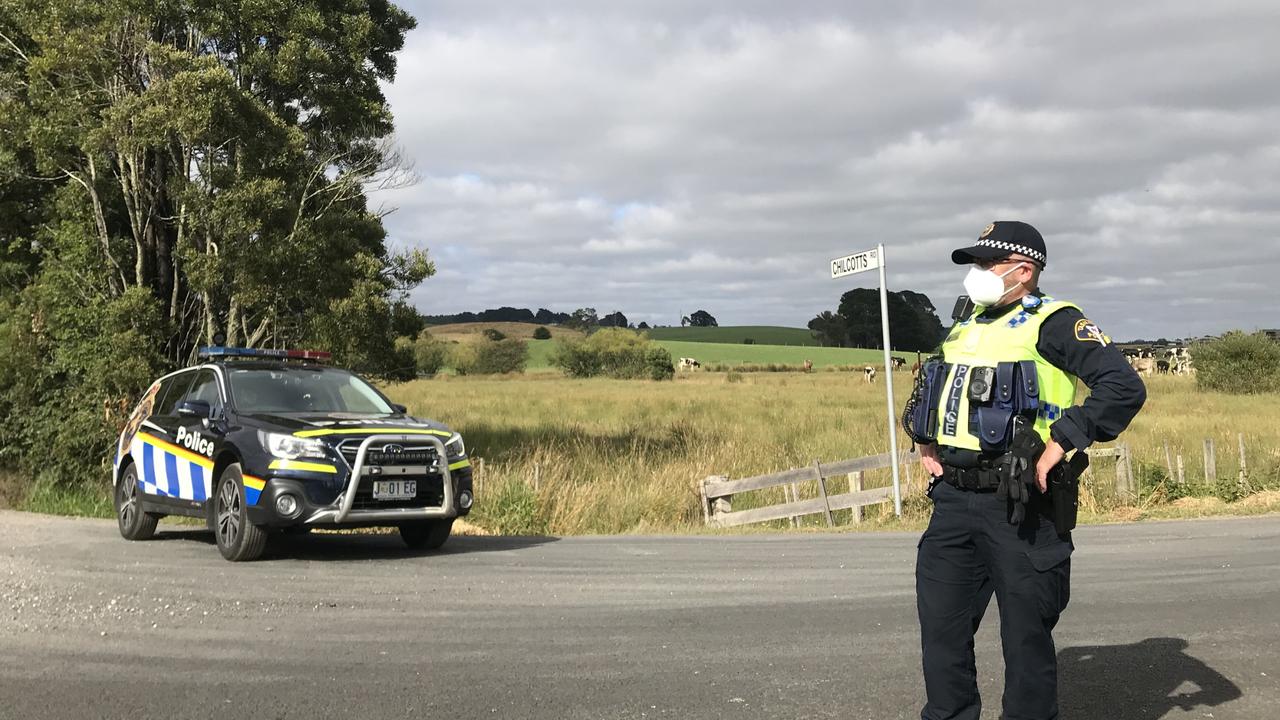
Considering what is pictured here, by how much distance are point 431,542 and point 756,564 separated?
3.06 metres

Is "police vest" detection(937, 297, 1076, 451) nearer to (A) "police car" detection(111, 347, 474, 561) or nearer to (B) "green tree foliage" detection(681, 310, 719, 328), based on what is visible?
(A) "police car" detection(111, 347, 474, 561)

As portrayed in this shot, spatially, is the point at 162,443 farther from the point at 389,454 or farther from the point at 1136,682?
the point at 1136,682

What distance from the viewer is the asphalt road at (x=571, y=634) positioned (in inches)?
190

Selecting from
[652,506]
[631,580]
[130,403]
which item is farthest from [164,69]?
[631,580]

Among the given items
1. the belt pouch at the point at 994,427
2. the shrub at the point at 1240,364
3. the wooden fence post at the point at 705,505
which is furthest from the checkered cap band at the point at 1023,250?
the shrub at the point at 1240,364

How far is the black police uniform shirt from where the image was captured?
3.55 meters

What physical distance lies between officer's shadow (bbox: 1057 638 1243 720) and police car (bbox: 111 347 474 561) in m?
5.44

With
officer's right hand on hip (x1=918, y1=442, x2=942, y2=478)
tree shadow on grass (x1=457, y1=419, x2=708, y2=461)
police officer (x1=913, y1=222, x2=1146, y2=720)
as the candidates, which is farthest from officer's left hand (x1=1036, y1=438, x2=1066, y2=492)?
tree shadow on grass (x1=457, y1=419, x2=708, y2=461)

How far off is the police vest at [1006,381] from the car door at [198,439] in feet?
24.0

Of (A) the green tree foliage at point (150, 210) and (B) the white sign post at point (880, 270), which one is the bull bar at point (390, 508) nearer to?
(B) the white sign post at point (880, 270)

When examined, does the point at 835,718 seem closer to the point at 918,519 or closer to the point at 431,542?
the point at 431,542

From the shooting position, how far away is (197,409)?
9.65 metres

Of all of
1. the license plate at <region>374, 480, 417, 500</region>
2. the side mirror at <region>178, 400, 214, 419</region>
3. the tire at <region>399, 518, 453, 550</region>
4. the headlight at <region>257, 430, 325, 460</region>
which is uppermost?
the side mirror at <region>178, 400, 214, 419</region>

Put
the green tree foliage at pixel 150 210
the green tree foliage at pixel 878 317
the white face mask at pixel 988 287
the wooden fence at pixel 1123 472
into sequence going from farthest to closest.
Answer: the green tree foliage at pixel 878 317 < the green tree foliage at pixel 150 210 < the wooden fence at pixel 1123 472 < the white face mask at pixel 988 287
